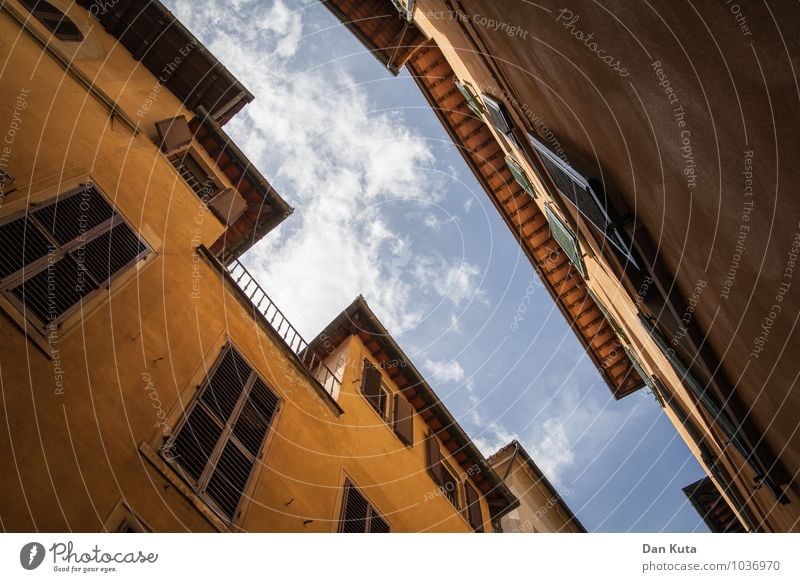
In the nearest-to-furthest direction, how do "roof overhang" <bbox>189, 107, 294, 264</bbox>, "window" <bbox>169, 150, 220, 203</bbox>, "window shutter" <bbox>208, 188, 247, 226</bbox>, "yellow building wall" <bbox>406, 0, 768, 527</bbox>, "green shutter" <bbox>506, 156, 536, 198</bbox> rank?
"yellow building wall" <bbox>406, 0, 768, 527</bbox> → "window shutter" <bbox>208, 188, 247, 226</bbox> → "window" <bbox>169, 150, 220, 203</bbox> → "green shutter" <bbox>506, 156, 536, 198</bbox> → "roof overhang" <bbox>189, 107, 294, 264</bbox>

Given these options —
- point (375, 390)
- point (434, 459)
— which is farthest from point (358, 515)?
point (434, 459)

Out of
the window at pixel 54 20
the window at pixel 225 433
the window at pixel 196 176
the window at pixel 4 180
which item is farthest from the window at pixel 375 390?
the window at pixel 54 20

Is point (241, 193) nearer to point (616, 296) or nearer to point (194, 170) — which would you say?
point (194, 170)

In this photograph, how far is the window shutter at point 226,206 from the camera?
1008 cm

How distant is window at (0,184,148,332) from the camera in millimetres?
5602

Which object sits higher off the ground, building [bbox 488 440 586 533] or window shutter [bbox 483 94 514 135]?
window shutter [bbox 483 94 514 135]

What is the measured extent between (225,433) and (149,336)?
5.80ft

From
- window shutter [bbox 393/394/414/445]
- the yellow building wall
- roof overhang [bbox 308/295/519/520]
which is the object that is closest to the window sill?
the yellow building wall

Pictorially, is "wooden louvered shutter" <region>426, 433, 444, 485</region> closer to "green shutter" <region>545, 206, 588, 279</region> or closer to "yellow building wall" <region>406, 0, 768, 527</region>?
"yellow building wall" <region>406, 0, 768, 527</region>

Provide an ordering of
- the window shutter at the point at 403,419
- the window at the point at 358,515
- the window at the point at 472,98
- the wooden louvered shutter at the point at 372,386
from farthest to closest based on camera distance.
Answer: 1. the window shutter at the point at 403,419
2. the wooden louvered shutter at the point at 372,386
3. the window at the point at 472,98
4. the window at the point at 358,515

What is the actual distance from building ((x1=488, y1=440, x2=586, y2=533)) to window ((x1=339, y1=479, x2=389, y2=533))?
10465 mm

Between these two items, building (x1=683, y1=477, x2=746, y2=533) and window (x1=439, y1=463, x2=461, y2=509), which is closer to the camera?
window (x1=439, y1=463, x2=461, y2=509)
